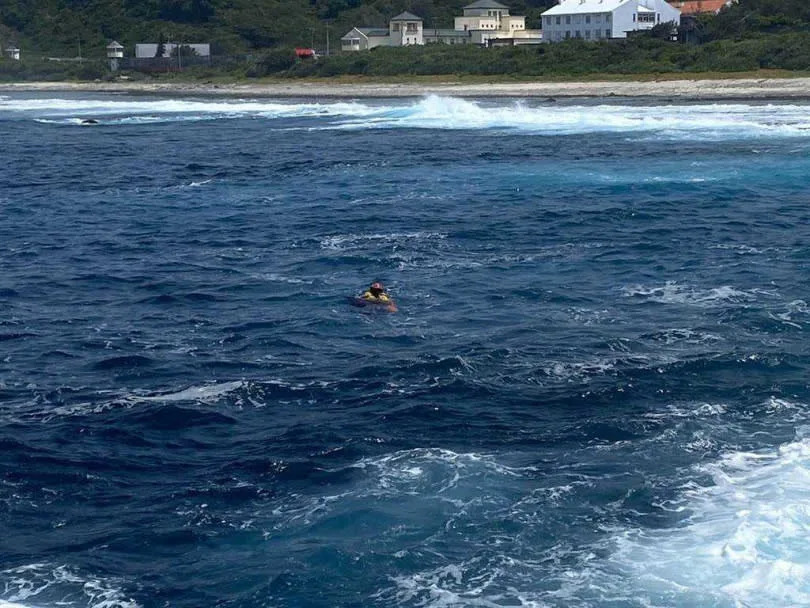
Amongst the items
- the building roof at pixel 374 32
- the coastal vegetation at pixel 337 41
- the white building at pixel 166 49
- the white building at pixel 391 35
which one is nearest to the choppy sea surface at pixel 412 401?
the coastal vegetation at pixel 337 41

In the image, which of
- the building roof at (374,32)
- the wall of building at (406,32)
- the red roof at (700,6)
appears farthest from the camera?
the red roof at (700,6)

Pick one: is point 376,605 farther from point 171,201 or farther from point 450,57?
point 450,57

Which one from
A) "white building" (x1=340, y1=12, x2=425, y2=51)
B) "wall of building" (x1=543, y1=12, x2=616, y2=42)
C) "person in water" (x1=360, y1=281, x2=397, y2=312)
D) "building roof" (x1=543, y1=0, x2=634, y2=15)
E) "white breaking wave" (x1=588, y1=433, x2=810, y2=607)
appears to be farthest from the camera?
"white building" (x1=340, y1=12, x2=425, y2=51)

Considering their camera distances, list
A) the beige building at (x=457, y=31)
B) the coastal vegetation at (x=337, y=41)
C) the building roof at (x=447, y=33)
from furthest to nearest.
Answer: the building roof at (x=447, y=33)
the beige building at (x=457, y=31)
the coastal vegetation at (x=337, y=41)

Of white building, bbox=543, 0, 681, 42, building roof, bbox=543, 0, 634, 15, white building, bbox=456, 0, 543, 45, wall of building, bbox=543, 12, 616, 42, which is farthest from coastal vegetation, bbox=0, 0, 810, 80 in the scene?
building roof, bbox=543, 0, 634, 15

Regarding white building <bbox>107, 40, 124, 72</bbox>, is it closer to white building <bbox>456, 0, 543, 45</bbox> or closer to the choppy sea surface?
white building <bbox>456, 0, 543, 45</bbox>

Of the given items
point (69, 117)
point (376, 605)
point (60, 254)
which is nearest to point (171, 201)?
point (60, 254)

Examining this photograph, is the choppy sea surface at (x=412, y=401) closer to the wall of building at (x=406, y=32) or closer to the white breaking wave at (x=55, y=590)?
the white breaking wave at (x=55, y=590)

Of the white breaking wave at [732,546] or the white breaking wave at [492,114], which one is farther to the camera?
the white breaking wave at [492,114]
